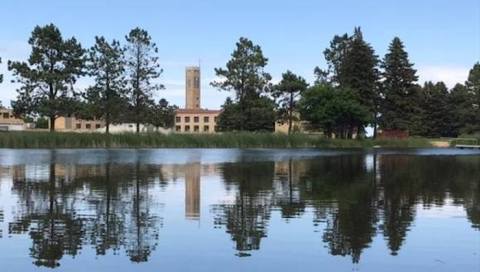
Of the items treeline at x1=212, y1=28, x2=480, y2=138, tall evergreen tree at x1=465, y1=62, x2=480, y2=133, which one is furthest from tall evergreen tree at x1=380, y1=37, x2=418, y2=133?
tall evergreen tree at x1=465, y1=62, x2=480, y2=133

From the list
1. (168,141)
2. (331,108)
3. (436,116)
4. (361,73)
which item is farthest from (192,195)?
(436,116)

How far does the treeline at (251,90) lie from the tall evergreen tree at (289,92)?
140mm

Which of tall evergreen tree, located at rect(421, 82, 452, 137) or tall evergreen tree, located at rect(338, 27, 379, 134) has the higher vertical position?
tall evergreen tree, located at rect(338, 27, 379, 134)

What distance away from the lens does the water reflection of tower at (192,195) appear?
15117 millimetres

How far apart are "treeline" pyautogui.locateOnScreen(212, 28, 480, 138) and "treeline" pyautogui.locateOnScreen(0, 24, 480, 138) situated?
132mm

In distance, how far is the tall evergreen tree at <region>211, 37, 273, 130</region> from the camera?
3474 inches

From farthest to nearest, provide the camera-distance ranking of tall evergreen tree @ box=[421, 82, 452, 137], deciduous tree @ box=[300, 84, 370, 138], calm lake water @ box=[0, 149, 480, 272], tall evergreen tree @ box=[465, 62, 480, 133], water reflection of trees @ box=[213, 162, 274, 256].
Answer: tall evergreen tree @ box=[421, 82, 452, 137]
tall evergreen tree @ box=[465, 62, 480, 133]
deciduous tree @ box=[300, 84, 370, 138]
water reflection of trees @ box=[213, 162, 274, 256]
calm lake water @ box=[0, 149, 480, 272]

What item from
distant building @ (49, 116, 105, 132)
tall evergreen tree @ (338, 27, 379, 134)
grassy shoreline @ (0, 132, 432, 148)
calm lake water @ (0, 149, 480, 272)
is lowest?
calm lake water @ (0, 149, 480, 272)

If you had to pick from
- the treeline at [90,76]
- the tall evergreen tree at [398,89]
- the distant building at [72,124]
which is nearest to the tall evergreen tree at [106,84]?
the treeline at [90,76]

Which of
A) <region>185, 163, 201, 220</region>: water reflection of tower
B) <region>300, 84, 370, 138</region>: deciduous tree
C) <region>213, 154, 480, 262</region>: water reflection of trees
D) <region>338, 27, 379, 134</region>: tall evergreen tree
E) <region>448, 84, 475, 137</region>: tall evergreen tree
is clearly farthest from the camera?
<region>448, 84, 475, 137</region>: tall evergreen tree

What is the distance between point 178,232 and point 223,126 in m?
92.4

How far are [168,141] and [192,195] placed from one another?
1925 inches

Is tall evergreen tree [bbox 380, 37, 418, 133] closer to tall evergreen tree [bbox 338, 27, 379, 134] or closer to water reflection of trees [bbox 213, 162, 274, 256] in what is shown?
tall evergreen tree [bbox 338, 27, 379, 134]

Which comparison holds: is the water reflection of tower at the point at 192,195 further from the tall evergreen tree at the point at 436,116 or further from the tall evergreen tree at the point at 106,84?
the tall evergreen tree at the point at 436,116
